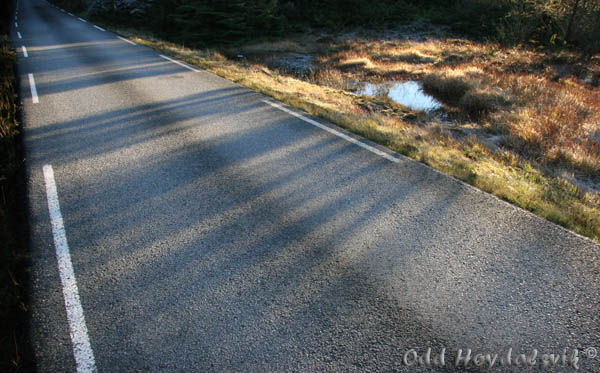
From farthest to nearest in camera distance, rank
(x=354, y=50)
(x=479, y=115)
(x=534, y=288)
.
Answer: (x=354, y=50) < (x=479, y=115) < (x=534, y=288)

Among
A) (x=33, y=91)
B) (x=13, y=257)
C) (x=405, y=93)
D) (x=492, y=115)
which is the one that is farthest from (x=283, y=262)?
(x=405, y=93)

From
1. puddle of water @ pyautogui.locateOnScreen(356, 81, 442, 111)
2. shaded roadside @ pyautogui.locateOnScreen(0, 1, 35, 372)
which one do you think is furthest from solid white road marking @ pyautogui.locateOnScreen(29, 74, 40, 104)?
puddle of water @ pyautogui.locateOnScreen(356, 81, 442, 111)

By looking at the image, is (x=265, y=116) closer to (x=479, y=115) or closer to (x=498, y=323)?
(x=498, y=323)

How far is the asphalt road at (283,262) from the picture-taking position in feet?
8.54

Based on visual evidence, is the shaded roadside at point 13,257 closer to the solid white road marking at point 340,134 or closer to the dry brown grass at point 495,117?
the solid white road marking at point 340,134

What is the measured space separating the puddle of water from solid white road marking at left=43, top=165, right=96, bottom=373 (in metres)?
9.65

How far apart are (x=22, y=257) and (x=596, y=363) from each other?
492 cm

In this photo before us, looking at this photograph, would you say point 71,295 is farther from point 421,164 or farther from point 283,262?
point 421,164

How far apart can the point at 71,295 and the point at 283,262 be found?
1.88 m

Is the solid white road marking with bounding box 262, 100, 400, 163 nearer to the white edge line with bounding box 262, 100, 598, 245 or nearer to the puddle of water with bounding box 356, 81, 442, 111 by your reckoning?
the white edge line with bounding box 262, 100, 598, 245

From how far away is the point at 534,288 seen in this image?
306 centimetres

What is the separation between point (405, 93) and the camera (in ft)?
42.4

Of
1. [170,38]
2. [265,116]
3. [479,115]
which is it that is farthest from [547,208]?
[170,38]

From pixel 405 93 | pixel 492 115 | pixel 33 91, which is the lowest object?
pixel 405 93
